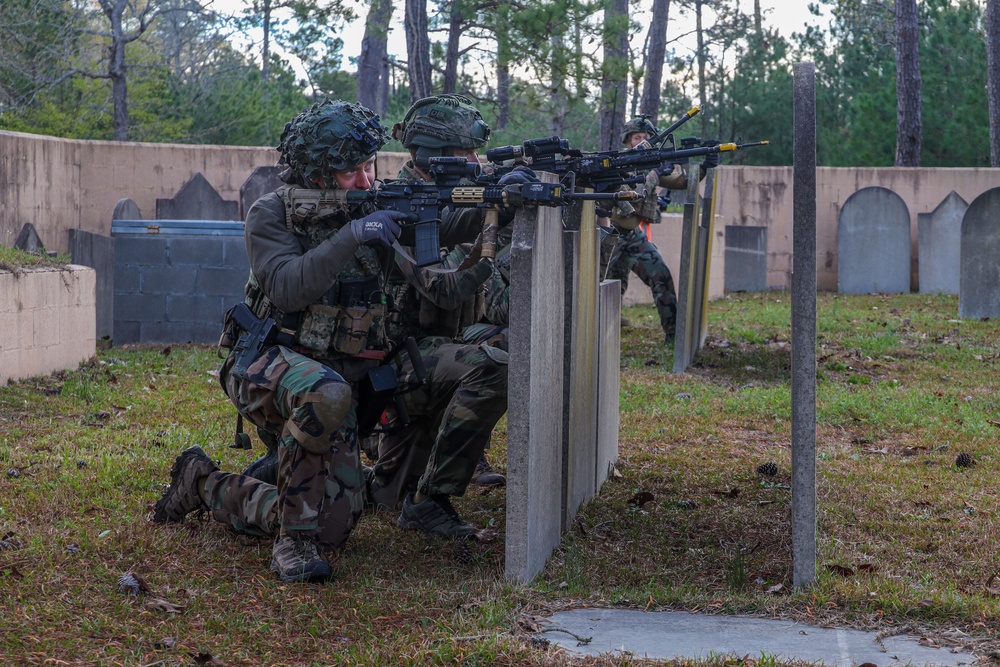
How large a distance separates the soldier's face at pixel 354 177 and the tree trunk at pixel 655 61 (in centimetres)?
1367

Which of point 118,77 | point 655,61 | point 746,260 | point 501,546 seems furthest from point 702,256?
point 118,77

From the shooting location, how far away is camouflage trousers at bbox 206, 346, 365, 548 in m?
3.98

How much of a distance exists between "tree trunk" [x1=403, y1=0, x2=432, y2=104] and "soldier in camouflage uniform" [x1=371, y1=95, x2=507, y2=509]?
25.1 feet

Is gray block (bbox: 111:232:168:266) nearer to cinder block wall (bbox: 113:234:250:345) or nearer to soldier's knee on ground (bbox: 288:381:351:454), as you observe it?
cinder block wall (bbox: 113:234:250:345)

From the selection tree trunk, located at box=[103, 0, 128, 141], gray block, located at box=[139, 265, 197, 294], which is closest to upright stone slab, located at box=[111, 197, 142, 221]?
gray block, located at box=[139, 265, 197, 294]

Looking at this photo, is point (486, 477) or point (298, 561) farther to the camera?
point (486, 477)

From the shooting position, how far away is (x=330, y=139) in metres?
4.26

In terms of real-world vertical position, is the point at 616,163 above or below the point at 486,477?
above

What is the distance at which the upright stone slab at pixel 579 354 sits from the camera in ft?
14.3

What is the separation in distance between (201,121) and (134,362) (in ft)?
38.4

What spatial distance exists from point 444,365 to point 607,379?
1.15 m

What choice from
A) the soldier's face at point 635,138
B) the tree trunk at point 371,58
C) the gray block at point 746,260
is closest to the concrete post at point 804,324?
the soldier's face at point 635,138

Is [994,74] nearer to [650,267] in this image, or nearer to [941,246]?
[941,246]

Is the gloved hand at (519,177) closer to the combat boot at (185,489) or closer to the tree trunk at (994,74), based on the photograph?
the combat boot at (185,489)
